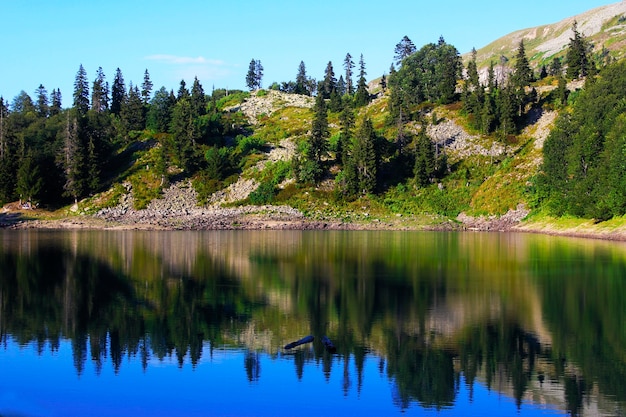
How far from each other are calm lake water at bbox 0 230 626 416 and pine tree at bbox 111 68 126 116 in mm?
117583

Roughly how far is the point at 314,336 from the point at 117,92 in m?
149

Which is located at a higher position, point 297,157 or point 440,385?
point 297,157

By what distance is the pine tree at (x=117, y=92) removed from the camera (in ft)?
521

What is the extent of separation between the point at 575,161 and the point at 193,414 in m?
78.7

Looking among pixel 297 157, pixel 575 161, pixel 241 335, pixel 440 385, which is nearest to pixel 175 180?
pixel 297 157

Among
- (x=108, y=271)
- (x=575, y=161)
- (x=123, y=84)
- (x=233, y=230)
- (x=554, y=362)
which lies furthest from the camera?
(x=123, y=84)

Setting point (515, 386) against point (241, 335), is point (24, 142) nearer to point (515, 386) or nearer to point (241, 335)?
point (241, 335)

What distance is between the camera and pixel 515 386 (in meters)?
19.3

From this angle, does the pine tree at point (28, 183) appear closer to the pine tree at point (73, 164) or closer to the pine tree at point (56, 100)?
the pine tree at point (73, 164)

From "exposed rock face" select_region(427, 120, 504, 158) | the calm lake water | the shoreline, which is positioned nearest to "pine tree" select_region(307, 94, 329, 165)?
the shoreline

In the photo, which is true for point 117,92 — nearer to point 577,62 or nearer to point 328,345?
point 577,62

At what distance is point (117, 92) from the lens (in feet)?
528

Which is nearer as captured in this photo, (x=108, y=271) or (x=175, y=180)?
(x=108, y=271)

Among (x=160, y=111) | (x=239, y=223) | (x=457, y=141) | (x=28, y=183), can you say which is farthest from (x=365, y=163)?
(x=28, y=183)
